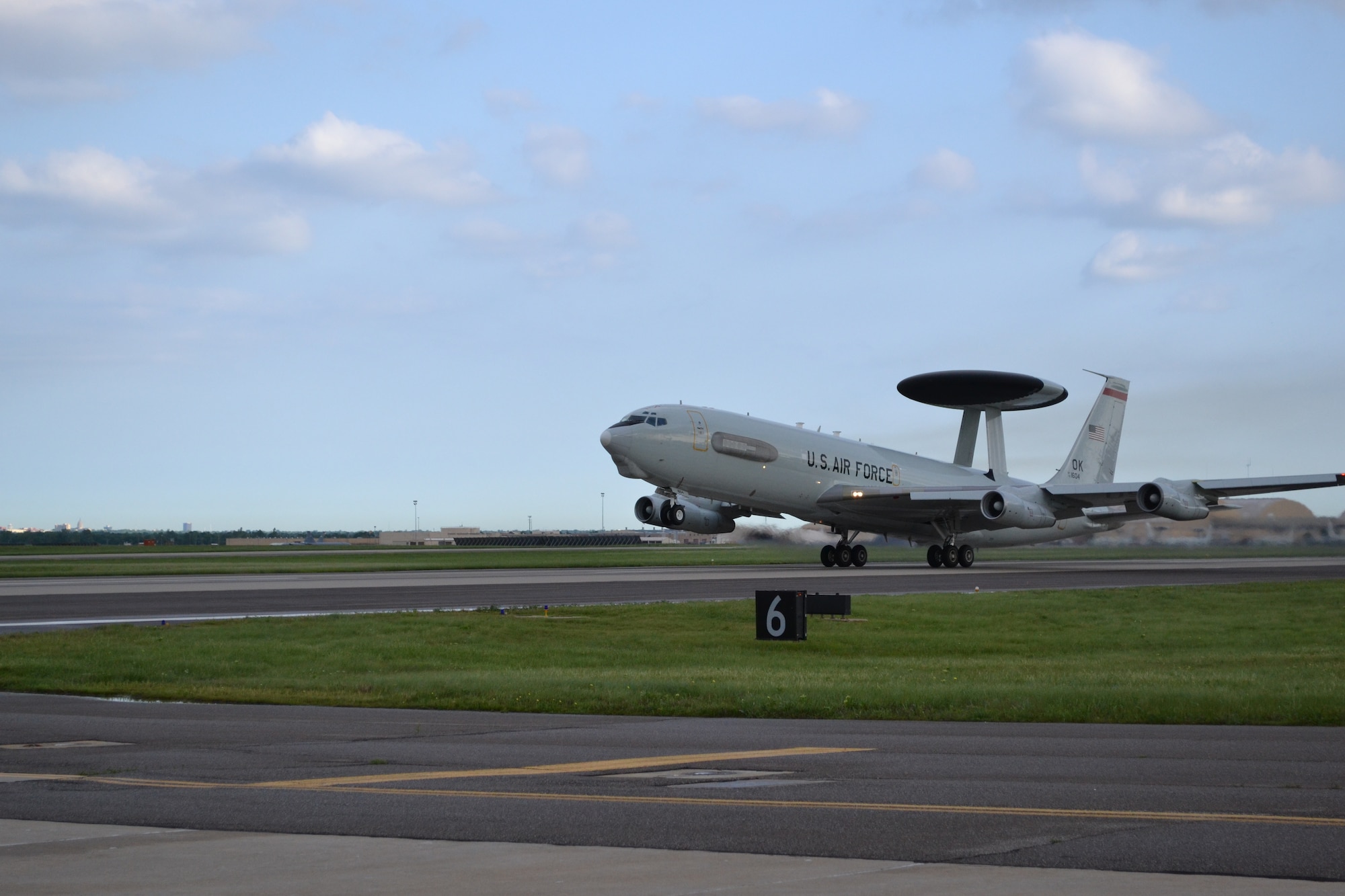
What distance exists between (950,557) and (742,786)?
178ft

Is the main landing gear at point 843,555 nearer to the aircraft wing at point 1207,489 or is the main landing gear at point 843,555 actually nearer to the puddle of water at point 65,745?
the aircraft wing at point 1207,489

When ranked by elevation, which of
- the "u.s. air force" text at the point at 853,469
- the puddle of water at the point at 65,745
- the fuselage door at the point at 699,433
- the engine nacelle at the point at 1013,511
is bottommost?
the puddle of water at the point at 65,745

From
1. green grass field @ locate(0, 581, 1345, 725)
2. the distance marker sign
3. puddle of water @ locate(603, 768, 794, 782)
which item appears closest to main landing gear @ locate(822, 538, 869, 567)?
green grass field @ locate(0, 581, 1345, 725)

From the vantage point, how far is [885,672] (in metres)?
21.2

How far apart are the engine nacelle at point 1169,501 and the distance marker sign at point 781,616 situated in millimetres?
34738

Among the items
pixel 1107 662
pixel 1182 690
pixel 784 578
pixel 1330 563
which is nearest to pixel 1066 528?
pixel 1330 563

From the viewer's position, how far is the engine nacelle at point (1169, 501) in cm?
5738

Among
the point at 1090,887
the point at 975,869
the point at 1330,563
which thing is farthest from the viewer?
the point at 1330,563

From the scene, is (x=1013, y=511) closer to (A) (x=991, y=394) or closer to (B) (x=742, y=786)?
(A) (x=991, y=394)

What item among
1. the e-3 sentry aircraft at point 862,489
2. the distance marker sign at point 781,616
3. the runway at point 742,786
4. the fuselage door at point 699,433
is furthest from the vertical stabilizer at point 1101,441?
the runway at point 742,786

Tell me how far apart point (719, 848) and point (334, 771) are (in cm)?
455

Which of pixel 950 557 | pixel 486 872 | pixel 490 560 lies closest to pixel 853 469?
pixel 950 557

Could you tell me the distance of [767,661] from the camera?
23969 mm

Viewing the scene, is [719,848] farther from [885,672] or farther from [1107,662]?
[1107,662]
